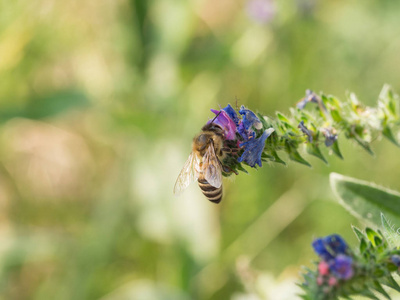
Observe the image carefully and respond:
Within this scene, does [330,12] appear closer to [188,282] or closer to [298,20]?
[298,20]

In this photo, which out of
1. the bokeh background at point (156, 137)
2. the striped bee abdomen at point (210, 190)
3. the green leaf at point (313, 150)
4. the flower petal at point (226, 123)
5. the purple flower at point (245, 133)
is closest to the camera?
the purple flower at point (245, 133)

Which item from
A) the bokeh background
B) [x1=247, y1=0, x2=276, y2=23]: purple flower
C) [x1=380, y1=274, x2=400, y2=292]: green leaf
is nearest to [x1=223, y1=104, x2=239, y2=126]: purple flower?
[x1=380, y1=274, x2=400, y2=292]: green leaf

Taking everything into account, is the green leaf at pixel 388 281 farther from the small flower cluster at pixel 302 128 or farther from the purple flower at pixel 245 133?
the purple flower at pixel 245 133

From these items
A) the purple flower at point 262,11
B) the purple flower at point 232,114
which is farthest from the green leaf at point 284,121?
the purple flower at point 262,11

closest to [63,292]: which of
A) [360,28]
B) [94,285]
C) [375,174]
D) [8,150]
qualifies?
[94,285]

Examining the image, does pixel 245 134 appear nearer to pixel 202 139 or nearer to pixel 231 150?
pixel 231 150

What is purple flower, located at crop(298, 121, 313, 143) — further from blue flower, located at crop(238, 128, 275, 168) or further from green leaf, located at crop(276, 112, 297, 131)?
blue flower, located at crop(238, 128, 275, 168)
